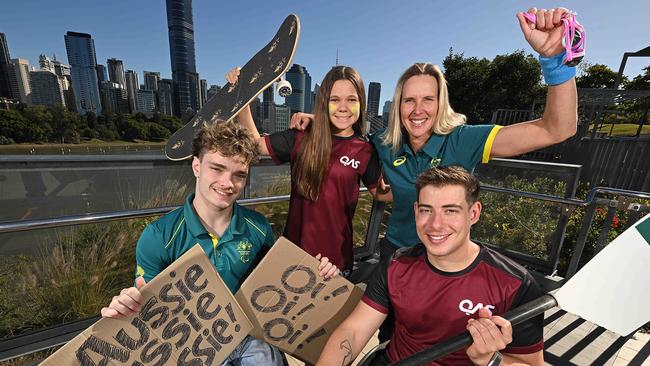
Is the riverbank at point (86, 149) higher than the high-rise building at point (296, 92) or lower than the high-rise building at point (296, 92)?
lower

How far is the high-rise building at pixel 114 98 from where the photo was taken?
3248 inches

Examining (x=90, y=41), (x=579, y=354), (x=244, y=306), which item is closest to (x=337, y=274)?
(x=244, y=306)

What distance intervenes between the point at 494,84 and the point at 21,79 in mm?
118233

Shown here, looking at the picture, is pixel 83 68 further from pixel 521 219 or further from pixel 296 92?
pixel 521 219

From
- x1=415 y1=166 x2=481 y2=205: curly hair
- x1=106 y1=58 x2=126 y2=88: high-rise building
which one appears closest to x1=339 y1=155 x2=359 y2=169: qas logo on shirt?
x1=415 y1=166 x2=481 y2=205: curly hair

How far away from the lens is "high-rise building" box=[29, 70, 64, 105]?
246 ft

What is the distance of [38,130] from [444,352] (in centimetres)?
2523

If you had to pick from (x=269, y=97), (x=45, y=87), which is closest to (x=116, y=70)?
(x=45, y=87)

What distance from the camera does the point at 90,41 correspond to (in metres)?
120

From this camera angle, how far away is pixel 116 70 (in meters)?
111

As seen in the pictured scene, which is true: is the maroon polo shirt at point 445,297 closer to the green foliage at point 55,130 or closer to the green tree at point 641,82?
the green foliage at point 55,130

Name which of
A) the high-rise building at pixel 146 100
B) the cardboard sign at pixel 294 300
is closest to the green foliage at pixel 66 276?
the cardboard sign at pixel 294 300

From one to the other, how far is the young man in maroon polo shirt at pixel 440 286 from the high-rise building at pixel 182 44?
385 ft

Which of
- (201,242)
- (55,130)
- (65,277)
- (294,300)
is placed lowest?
(55,130)
